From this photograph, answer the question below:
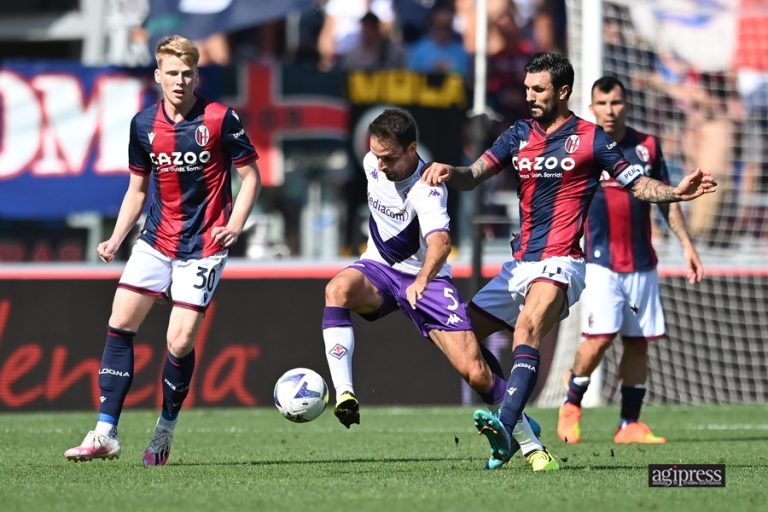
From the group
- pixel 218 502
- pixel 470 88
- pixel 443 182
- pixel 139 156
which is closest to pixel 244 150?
pixel 139 156

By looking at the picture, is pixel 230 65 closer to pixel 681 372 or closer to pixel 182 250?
pixel 681 372

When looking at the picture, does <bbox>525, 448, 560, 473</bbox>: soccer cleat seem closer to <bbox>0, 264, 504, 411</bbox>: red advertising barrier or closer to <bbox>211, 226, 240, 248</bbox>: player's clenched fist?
<bbox>211, 226, 240, 248</bbox>: player's clenched fist

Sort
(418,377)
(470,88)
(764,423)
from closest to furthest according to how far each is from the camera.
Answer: (764,423) < (418,377) < (470,88)

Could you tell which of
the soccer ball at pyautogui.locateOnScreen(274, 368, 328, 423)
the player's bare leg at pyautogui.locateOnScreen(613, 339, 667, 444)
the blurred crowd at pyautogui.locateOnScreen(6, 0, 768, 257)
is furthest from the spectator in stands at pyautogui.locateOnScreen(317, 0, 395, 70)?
the soccer ball at pyautogui.locateOnScreen(274, 368, 328, 423)

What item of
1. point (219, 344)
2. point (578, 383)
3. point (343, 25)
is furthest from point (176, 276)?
point (343, 25)

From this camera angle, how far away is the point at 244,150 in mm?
8062

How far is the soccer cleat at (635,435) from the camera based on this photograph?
9625mm

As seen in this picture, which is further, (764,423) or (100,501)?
(764,423)

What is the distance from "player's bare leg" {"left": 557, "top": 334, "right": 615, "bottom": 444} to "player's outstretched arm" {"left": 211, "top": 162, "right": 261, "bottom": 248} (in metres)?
3.02

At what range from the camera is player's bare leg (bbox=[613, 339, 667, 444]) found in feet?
31.8

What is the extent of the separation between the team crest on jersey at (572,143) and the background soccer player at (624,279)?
198 centimetres

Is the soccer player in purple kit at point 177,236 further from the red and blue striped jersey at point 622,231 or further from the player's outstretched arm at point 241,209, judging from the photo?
the red and blue striped jersey at point 622,231

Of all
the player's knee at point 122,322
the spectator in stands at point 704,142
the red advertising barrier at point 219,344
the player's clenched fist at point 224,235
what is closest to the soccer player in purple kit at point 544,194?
the player's clenched fist at point 224,235

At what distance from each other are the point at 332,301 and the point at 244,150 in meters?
1.00
